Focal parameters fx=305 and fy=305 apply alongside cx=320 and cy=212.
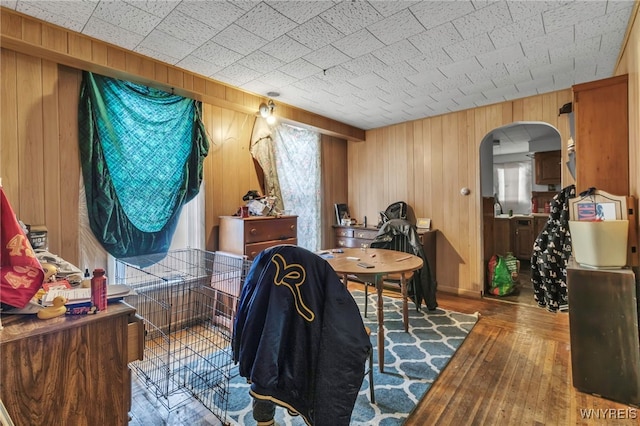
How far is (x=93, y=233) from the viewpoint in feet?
8.19

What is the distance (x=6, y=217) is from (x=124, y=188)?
4.87 ft

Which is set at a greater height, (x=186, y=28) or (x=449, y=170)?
(x=186, y=28)

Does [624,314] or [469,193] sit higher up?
[469,193]

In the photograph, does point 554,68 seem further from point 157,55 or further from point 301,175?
point 157,55

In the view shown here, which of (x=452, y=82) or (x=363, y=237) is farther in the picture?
(x=363, y=237)

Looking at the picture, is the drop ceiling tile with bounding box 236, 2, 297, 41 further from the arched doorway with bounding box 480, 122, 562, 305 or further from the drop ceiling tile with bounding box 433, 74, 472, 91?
the arched doorway with bounding box 480, 122, 562, 305

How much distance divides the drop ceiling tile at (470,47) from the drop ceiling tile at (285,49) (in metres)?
1.15

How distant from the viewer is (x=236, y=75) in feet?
9.36

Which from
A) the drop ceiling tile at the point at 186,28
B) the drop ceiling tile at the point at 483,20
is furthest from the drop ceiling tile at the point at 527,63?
the drop ceiling tile at the point at 186,28

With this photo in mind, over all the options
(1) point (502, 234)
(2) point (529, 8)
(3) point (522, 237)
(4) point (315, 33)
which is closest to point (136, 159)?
(4) point (315, 33)

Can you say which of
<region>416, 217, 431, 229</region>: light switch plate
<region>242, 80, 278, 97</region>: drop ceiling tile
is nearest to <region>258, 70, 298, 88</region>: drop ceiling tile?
<region>242, 80, 278, 97</region>: drop ceiling tile

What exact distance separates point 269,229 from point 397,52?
2042 millimetres

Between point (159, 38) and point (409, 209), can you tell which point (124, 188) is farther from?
point (409, 209)

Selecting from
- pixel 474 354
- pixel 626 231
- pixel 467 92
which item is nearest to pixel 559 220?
pixel 626 231
